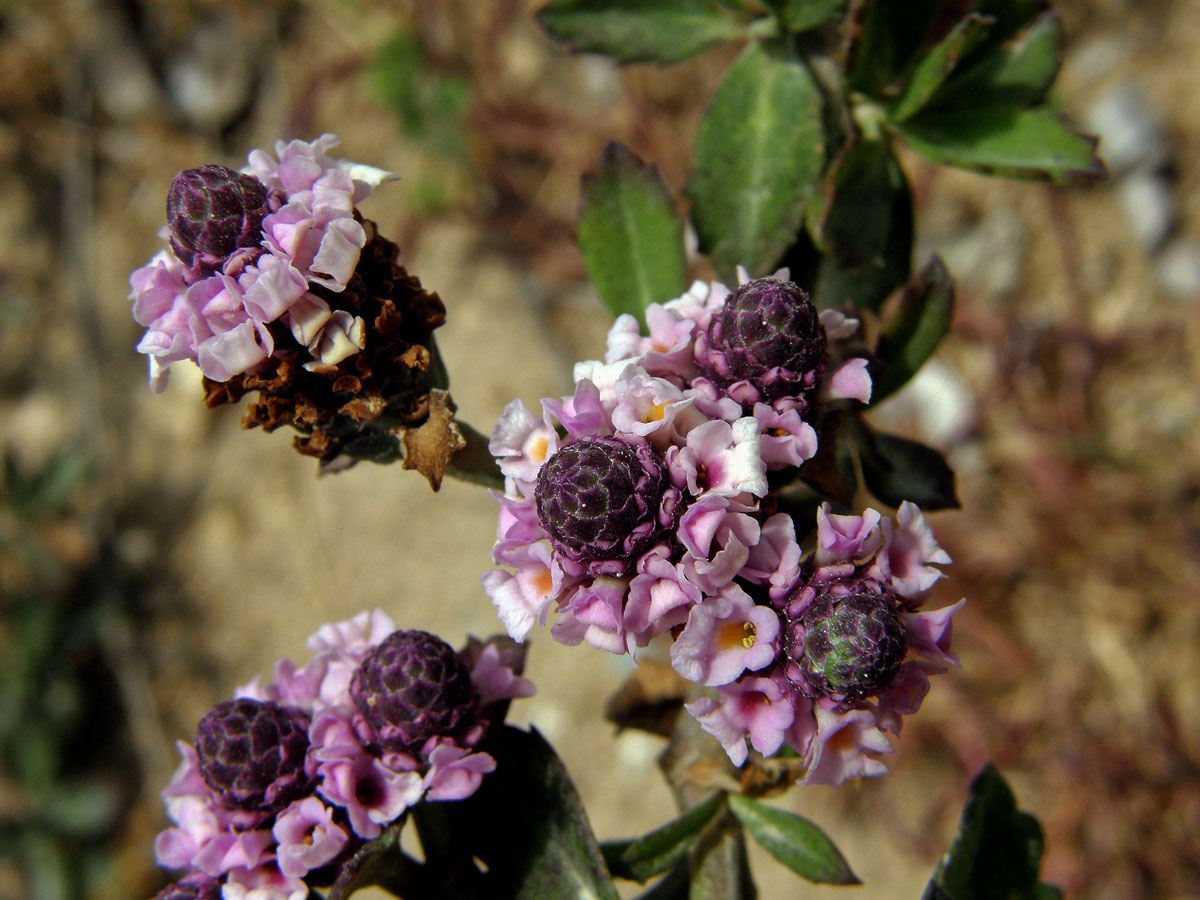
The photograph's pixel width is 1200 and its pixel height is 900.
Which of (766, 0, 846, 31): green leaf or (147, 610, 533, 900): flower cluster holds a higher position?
(766, 0, 846, 31): green leaf

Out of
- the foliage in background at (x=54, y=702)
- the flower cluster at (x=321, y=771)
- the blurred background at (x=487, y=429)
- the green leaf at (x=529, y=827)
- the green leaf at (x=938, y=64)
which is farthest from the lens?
the foliage in background at (x=54, y=702)

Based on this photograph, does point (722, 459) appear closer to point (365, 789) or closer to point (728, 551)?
point (728, 551)

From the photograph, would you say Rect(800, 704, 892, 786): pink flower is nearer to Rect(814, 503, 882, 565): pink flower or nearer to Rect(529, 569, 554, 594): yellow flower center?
Rect(814, 503, 882, 565): pink flower

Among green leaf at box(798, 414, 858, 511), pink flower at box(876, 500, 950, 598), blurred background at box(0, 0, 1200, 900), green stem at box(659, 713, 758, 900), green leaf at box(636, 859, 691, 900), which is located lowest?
blurred background at box(0, 0, 1200, 900)

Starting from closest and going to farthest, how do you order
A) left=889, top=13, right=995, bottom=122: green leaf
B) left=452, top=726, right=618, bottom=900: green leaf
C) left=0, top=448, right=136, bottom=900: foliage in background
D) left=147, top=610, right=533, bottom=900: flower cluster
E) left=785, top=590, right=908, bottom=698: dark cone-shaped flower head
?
1. left=785, top=590, right=908, bottom=698: dark cone-shaped flower head
2. left=147, top=610, right=533, bottom=900: flower cluster
3. left=452, top=726, right=618, bottom=900: green leaf
4. left=889, top=13, right=995, bottom=122: green leaf
5. left=0, top=448, right=136, bottom=900: foliage in background

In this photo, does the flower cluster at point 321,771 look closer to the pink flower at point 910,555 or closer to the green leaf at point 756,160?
the pink flower at point 910,555

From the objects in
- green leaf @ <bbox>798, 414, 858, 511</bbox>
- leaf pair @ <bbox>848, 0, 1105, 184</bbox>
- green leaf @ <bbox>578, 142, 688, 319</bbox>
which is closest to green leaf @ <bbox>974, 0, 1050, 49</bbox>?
leaf pair @ <bbox>848, 0, 1105, 184</bbox>

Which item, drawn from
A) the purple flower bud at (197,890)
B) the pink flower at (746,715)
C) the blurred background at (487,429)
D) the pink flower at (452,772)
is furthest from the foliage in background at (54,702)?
the pink flower at (746,715)

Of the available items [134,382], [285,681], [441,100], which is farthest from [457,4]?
[285,681]
